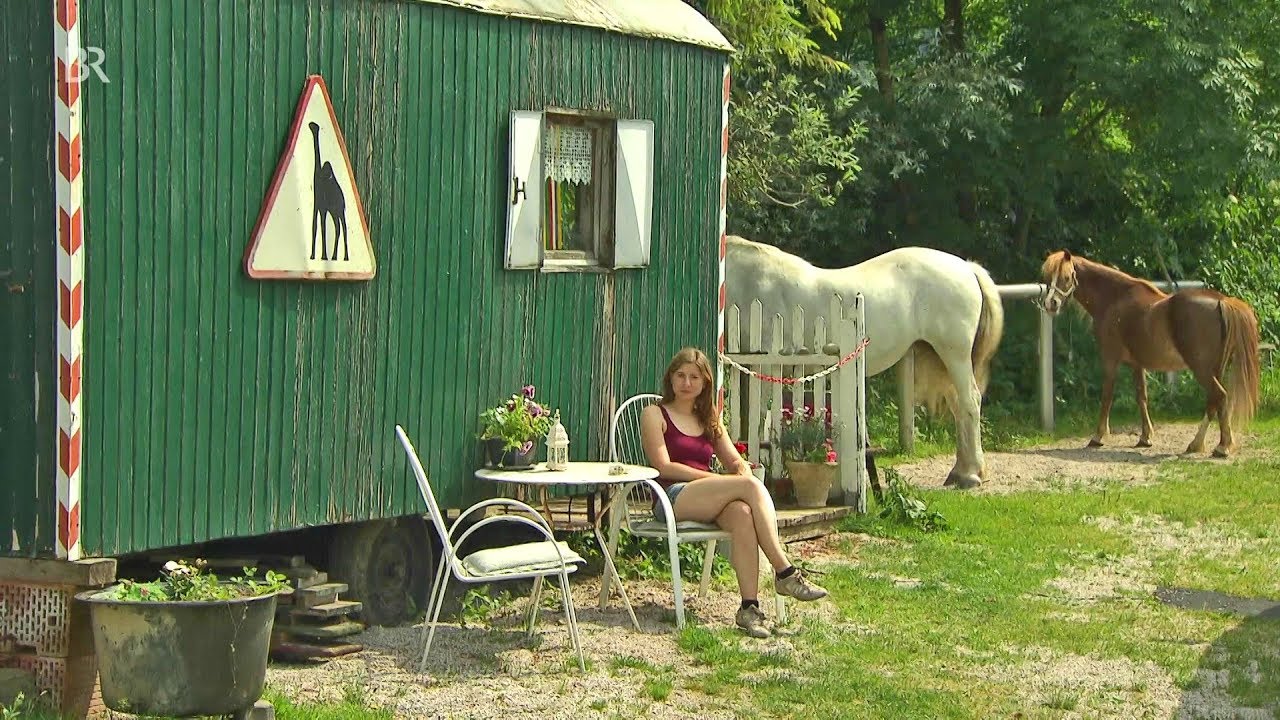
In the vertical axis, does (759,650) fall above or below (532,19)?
below

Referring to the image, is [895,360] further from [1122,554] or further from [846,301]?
[1122,554]

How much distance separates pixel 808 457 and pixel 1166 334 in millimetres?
6145

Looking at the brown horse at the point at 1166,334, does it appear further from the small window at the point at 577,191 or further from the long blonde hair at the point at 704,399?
the long blonde hair at the point at 704,399

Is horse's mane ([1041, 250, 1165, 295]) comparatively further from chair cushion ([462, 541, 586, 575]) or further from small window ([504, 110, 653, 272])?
chair cushion ([462, 541, 586, 575])

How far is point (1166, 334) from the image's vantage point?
16.7 m

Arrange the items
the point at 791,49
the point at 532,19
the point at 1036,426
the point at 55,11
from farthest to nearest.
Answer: the point at 1036,426, the point at 791,49, the point at 532,19, the point at 55,11

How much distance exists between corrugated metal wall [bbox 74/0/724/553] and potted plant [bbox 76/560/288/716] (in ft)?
2.49

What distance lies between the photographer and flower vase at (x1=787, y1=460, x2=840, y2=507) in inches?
462

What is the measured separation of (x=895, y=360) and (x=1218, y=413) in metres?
3.83

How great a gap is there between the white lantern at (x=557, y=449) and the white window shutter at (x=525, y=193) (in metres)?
0.89

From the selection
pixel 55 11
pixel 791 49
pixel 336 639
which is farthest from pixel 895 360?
pixel 55 11

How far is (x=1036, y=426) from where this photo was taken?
58.7 feet

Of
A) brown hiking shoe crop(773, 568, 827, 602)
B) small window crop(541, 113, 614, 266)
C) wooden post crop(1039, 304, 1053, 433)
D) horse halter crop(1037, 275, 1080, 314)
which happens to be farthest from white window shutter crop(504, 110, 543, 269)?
wooden post crop(1039, 304, 1053, 433)

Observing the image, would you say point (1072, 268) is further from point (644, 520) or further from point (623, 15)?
point (644, 520)
